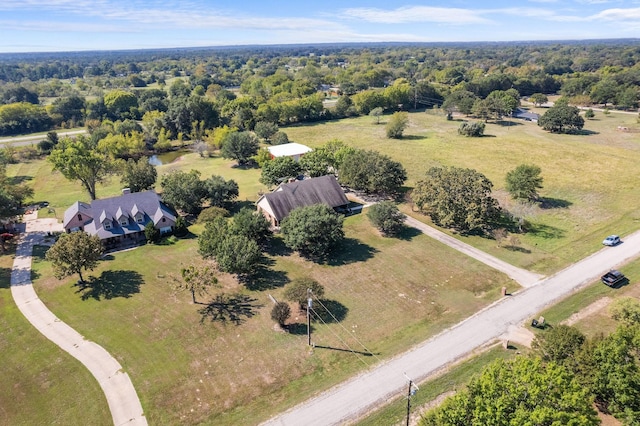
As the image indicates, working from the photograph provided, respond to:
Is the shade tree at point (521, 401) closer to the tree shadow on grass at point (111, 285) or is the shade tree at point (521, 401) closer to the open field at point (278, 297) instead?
the open field at point (278, 297)

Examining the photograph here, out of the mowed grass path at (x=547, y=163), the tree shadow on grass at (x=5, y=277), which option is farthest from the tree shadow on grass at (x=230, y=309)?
the mowed grass path at (x=547, y=163)

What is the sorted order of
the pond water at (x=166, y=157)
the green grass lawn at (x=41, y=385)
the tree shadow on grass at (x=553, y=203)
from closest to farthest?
1. the green grass lawn at (x=41, y=385)
2. the tree shadow on grass at (x=553, y=203)
3. the pond water at (x=166, y=157)

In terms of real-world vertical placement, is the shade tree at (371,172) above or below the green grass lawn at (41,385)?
above

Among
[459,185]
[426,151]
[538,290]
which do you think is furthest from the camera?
[426,151]

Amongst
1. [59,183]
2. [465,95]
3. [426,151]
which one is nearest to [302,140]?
[426,151]

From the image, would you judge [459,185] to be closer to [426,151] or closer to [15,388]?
[426,151]

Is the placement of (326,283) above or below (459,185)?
below

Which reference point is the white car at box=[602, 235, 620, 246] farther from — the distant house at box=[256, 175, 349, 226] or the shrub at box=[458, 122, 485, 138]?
the shrub at box=[458, 122, 485, 138]
